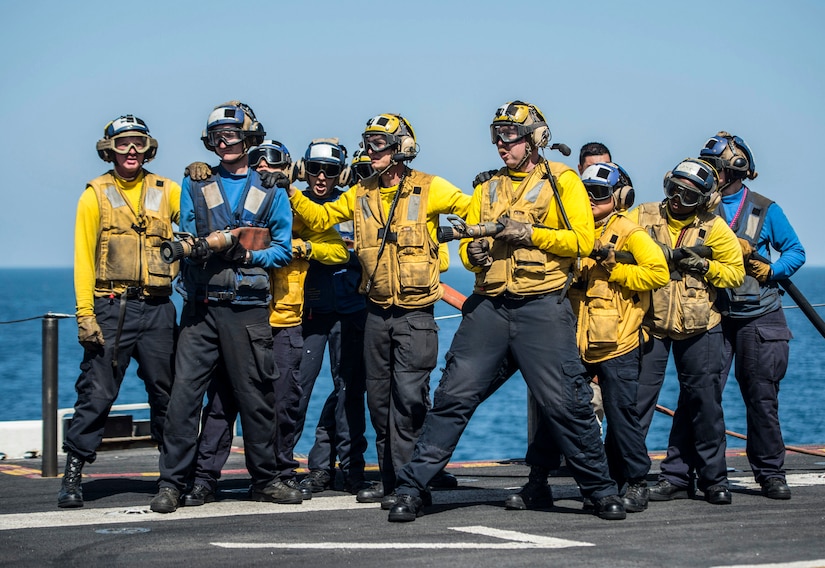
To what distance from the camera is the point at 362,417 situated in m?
10.2

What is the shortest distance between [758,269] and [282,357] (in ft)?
10.9

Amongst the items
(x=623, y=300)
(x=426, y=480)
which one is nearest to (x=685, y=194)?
(x=623, y=300)

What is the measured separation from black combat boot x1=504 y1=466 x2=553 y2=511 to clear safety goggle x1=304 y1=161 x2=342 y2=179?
2.59 metres

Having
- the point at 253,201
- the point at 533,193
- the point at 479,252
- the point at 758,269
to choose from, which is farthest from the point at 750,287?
the point at 253,201

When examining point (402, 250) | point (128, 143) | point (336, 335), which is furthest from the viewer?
point (336, 335)

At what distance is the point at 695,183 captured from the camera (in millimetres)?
9344

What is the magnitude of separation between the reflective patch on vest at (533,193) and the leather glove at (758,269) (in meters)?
1.88

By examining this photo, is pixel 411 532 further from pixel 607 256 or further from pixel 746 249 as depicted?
pixel 746 249

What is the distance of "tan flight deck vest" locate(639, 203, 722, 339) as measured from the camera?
9.31 metres

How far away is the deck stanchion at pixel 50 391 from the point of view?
11031 mm

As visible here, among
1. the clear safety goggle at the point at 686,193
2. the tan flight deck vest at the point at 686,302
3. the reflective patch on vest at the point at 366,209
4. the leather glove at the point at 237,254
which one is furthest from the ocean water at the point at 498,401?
the leather glove at the point at 237,254

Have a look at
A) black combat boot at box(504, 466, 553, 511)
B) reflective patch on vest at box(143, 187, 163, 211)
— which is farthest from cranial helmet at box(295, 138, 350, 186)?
black combat boot at box(504, 466, 553, 511)

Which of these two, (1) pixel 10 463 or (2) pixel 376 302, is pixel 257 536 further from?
(1) pixel 10 463

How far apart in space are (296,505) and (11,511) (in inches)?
71.4
